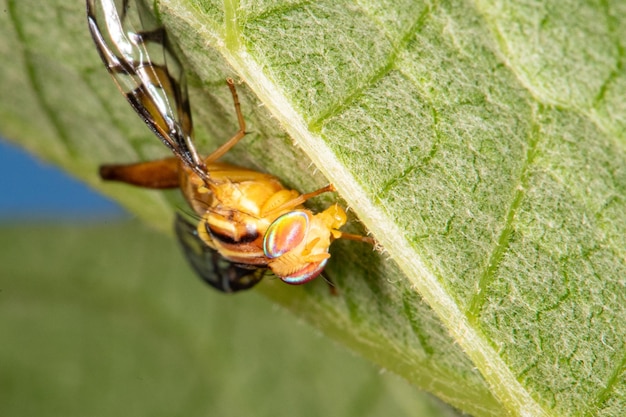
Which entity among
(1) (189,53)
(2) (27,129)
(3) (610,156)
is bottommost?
(2) (27,129)

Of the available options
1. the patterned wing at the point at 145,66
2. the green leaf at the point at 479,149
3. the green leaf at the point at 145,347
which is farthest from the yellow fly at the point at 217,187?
the green leaf at the point at 145,347

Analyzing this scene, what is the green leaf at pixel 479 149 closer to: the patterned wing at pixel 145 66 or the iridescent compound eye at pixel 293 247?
the patterned wing at pixel 145 66

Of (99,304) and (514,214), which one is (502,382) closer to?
(514,214)

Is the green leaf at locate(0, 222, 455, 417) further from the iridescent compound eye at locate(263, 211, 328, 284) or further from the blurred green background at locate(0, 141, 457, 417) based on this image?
the iridescent compound eye at locate(263, 211, 328, 284)

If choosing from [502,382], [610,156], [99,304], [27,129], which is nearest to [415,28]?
[610,156]

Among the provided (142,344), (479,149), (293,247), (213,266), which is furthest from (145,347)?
(479,149)
